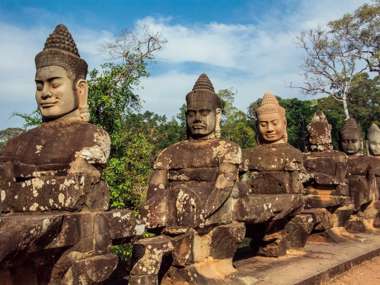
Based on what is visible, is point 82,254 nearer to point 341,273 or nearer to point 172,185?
point 172,185

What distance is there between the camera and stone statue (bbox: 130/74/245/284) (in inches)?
198

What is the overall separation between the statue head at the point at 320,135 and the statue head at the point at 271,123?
2.16 m

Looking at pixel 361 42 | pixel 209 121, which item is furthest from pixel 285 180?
pixel 361 42

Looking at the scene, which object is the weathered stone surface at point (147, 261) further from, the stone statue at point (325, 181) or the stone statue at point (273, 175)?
the stone statue at point (325, 181)

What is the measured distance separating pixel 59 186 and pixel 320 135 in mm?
6694

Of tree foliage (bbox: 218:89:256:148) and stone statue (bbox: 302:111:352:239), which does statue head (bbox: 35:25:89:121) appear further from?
tree foliage (bbox: 218:89:256:148)

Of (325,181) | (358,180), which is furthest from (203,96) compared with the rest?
(358,180)

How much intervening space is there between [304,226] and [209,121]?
9.41ft

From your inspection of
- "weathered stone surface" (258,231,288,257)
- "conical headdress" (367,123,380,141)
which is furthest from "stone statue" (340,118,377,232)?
"weathered stone surface" (258,231,288,257)

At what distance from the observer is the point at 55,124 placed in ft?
14.4

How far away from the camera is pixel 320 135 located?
945 cm

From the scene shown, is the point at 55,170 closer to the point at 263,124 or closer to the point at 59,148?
the point at 59,148

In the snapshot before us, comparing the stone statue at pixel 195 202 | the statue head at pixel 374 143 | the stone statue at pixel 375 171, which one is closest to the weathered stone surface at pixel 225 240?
the stone statue at pixel 195 202

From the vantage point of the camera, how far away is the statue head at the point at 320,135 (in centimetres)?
945
